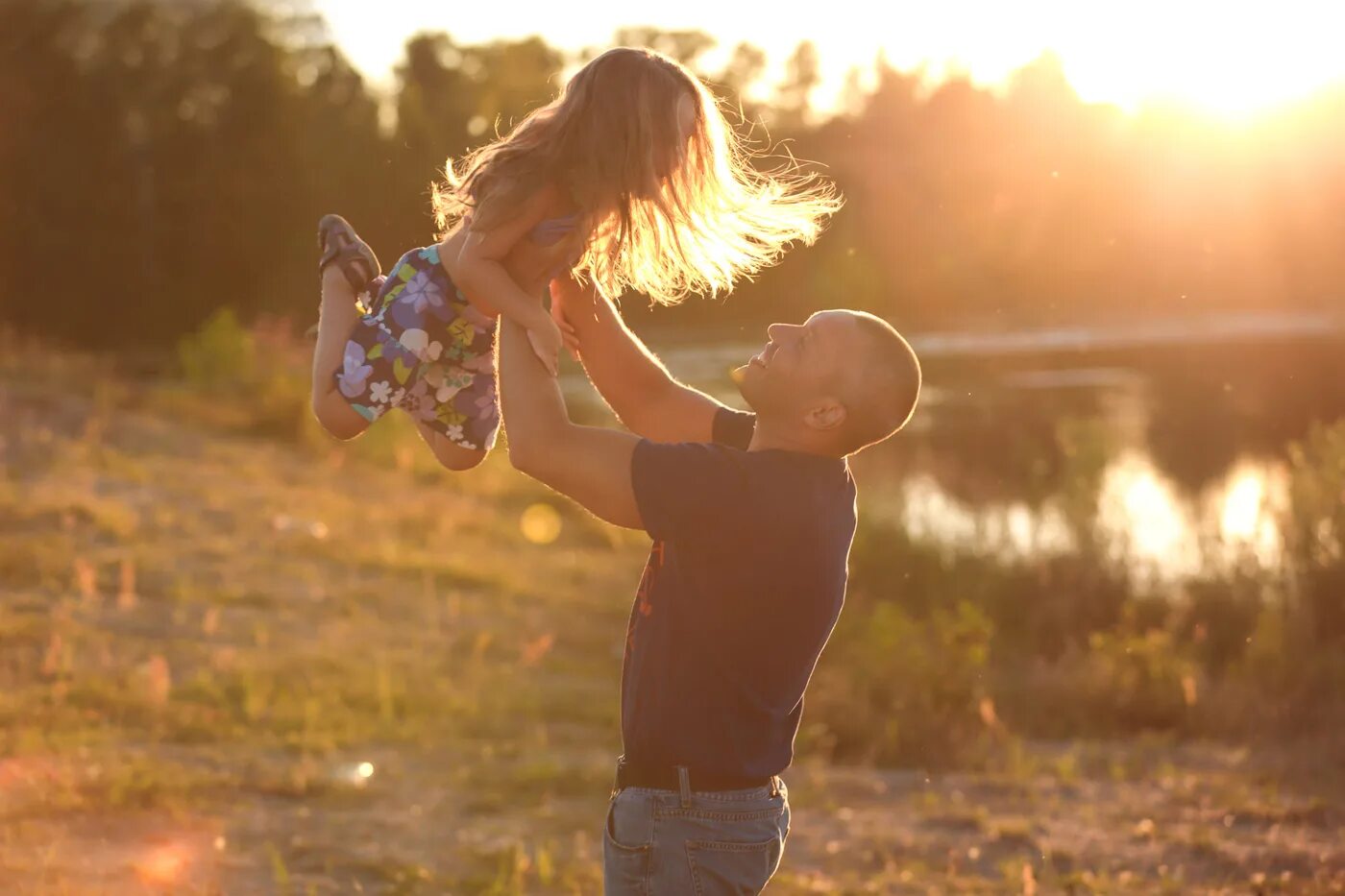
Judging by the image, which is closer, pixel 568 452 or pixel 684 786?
pixel 568 452

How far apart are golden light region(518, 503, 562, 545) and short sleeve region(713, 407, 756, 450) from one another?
1234 cm

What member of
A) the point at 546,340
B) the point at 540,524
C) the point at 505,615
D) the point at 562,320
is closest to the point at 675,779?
the point at 546,340

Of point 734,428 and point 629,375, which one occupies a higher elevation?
point 629,375

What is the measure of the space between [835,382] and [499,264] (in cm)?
80

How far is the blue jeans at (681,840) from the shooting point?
2855 mm

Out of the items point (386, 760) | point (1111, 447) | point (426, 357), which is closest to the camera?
point (426, 357)

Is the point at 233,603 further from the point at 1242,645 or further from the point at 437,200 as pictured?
the point at 437,200

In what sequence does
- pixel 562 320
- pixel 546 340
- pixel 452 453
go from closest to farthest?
pixel 546 340, pixel 562 320, pixel 452 453

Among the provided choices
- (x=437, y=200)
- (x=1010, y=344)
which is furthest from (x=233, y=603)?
(x=1010, y=344)

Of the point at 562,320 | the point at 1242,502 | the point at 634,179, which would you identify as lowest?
the point at 562,320

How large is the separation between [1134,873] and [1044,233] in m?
40.5

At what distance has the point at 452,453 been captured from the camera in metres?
3.89

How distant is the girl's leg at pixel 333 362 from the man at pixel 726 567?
3.30 feet

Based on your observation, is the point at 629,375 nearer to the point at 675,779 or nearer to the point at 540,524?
the point at 675,779
